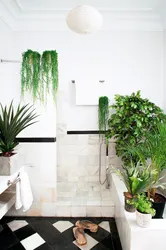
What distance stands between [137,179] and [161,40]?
7.23 ft

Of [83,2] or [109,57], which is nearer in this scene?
[83,2]

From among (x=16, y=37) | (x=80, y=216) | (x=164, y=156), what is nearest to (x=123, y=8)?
(x=16, y=37)

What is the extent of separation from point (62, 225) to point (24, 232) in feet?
1.37

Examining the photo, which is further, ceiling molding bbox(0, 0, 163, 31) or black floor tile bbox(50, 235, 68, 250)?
ceiling molding bbox(0, 0, 163, 31)

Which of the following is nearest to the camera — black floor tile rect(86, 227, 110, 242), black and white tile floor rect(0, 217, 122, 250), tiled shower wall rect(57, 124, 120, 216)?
black and white tile floor rect(0, 217, 122, 250)

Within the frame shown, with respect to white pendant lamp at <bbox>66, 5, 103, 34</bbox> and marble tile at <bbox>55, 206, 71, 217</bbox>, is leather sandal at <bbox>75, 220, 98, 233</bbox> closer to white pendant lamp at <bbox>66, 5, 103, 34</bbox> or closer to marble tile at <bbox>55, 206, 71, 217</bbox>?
marble tile at <bbox>55, 206, 71, 217</bbox>

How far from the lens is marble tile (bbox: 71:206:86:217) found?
6.53 ft

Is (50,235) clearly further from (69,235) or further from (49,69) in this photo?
(49,69)

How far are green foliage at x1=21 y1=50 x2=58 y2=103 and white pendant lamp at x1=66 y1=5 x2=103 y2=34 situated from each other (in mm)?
775

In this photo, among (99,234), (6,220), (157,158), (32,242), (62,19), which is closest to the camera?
(157,158)

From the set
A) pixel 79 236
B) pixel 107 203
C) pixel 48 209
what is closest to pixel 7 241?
pixel 48 209

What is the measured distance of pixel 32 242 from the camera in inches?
63.5

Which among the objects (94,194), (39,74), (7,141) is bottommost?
(94,194)

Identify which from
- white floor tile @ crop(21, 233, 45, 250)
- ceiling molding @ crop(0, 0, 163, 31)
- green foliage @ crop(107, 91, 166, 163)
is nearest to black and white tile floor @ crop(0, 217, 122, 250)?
white floor tile @ crop(21, 233, 45, 250)
